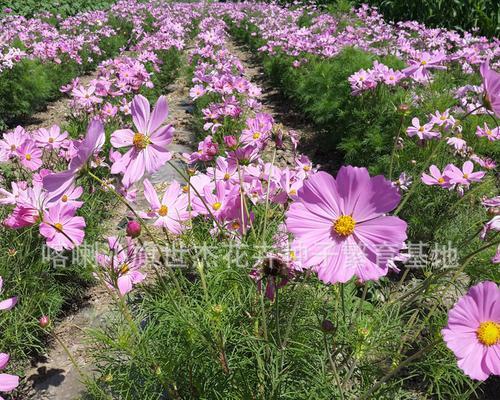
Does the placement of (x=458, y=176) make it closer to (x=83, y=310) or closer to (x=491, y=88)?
(x=491, y=88)

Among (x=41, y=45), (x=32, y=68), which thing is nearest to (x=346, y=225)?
(x=32, y=68)

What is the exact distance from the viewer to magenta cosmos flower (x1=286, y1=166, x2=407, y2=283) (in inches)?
41.1

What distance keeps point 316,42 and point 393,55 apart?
122 centimetres

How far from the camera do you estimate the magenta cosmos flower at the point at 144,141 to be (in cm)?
122

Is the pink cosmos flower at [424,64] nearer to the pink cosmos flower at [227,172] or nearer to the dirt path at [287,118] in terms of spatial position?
the pink cosmos flower at [227,172]

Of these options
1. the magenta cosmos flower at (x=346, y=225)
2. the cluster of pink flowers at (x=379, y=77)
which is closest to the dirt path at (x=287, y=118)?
the cluster of pink flowers at (x=379, y=77)

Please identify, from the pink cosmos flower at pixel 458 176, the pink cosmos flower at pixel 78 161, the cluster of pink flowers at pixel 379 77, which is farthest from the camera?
the cluster of pink flowers at pixel 379 77

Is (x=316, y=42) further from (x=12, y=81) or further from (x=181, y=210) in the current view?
(x=181, y=210)

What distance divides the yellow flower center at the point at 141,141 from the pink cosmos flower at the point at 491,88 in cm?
91

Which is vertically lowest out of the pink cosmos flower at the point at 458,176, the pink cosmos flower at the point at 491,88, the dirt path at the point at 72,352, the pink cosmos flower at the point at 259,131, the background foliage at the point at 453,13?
the dirt path at the point at 72,352

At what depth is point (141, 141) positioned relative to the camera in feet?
4.11

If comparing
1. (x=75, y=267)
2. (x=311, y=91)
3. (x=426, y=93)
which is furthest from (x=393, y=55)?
(x=75, y=267)

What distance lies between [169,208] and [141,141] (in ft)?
1.74

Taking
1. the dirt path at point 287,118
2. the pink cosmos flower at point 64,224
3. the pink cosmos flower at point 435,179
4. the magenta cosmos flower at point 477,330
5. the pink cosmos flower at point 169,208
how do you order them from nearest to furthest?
1. the magenta cosmos flower at point 477,330
2. the pink cosmos flower at point 169,208
3. the pink cosmos flower at point 64,224
4. the pink cosmos flower at point 435,179
5. the dirt path at point 287,118
